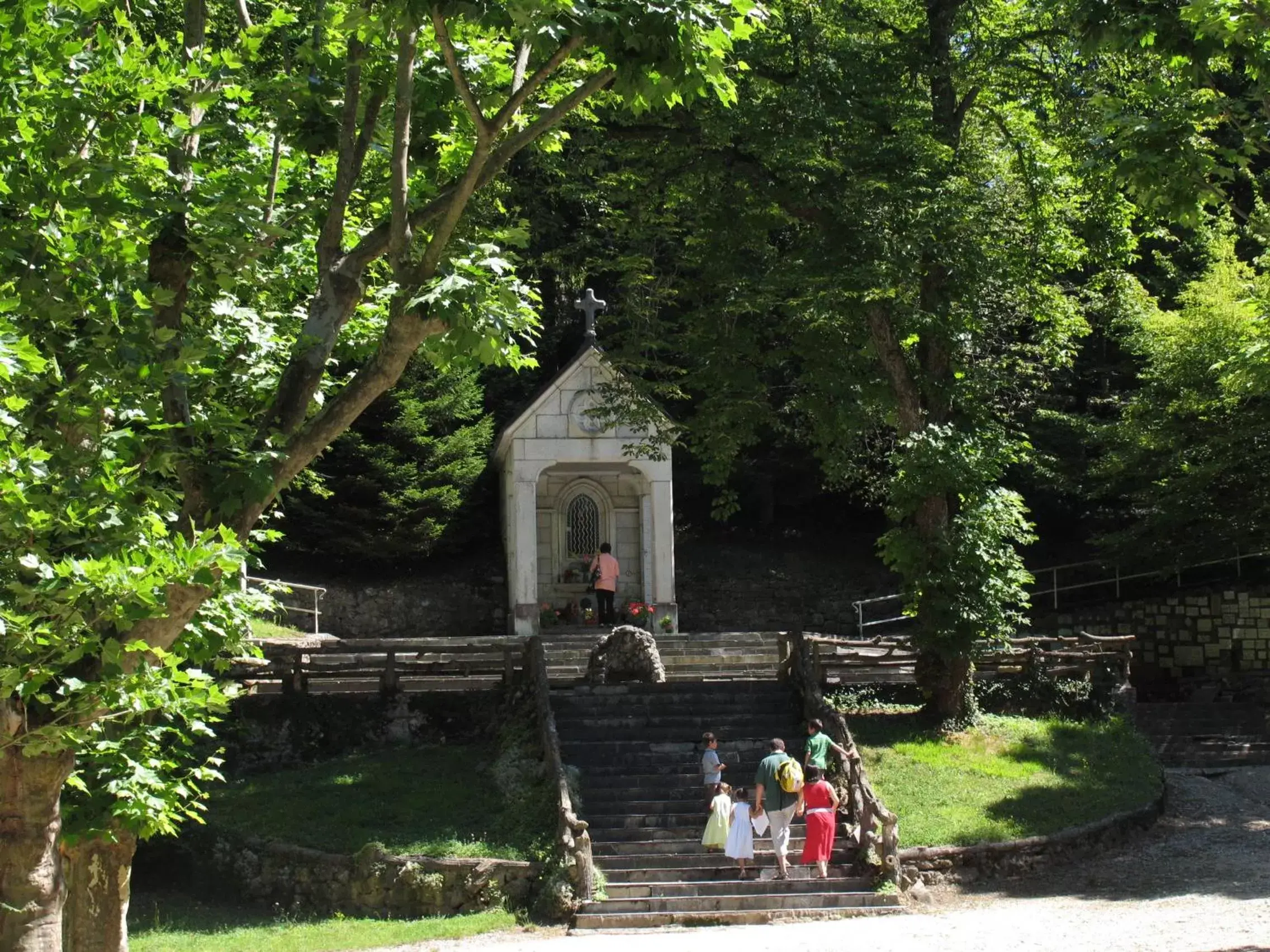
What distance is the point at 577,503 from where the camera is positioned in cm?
2984

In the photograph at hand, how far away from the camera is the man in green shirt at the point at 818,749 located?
16891mm

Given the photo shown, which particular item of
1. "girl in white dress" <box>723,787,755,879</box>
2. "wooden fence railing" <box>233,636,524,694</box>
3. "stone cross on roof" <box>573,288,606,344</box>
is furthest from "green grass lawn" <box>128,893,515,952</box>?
"stone cross on roof" <box>573,288,606,344</box>

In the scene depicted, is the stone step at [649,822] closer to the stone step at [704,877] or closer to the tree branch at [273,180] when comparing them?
the stone step at [704,877]

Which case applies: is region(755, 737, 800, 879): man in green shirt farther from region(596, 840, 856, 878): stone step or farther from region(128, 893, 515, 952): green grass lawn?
region(128, 893, 515, 952): green grass lawn

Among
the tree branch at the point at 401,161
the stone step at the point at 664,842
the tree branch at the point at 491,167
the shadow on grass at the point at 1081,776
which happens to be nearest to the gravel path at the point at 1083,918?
the shadow on grass at the point at 1081,776

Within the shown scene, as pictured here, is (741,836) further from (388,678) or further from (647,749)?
(388,678)

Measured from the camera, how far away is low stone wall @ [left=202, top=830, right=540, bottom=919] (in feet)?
52.2

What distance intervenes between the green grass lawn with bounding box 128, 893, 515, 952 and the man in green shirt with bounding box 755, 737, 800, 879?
9.66 feet

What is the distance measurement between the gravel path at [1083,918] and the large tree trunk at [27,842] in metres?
5.14

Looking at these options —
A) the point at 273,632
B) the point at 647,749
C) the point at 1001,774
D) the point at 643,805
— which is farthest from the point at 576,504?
the point at 643,805

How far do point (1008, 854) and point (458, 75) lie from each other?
12.0 metres

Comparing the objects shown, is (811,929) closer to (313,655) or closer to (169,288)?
(169,288)

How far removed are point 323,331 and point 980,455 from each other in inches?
514

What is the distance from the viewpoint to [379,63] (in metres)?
10.9
